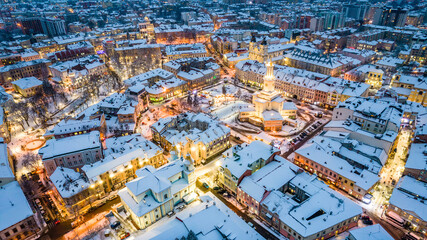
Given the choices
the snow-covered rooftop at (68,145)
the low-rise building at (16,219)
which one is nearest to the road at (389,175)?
the snow-covered rooftop at (68,145)

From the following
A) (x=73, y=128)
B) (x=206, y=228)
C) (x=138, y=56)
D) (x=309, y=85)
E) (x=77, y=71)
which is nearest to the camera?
(x=206, y=228)

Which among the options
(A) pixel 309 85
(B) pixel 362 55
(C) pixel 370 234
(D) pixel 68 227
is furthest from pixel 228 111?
(B) pixel 362 55

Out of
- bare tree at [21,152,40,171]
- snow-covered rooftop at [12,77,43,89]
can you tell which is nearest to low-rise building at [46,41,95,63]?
snow-covered rooftop at [12,77,43,89]

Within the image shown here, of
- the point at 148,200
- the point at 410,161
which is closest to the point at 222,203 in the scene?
the point at 148,200

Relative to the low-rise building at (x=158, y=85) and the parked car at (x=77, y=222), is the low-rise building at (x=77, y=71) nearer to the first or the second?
the low-rise building at (x=158, y=85)

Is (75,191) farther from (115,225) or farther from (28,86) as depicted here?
(28,86)

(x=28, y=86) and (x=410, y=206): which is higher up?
(x=28, y=86)
